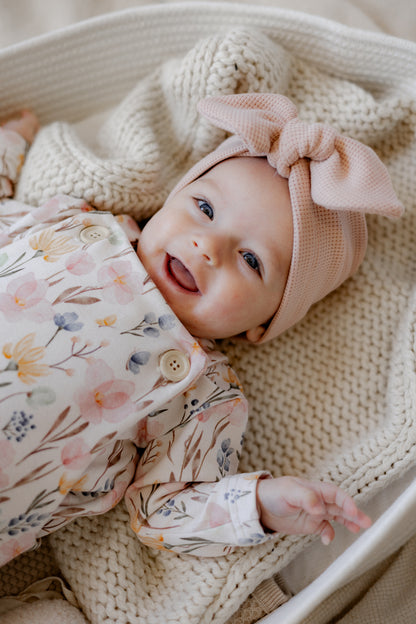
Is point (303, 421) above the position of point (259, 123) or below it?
below

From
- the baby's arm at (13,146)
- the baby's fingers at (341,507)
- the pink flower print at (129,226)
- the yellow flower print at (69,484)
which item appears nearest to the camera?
the baby's fingers at (341,507)

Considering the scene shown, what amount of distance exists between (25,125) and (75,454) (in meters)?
0.87

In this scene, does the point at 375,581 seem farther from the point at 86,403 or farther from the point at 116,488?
the point at 86,403

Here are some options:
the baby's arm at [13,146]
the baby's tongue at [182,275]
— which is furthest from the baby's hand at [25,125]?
the baby's tongue at [182,275]

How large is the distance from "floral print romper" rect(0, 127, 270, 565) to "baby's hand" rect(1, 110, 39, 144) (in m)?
0.32

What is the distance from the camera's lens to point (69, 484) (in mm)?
1052

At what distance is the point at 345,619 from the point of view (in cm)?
125

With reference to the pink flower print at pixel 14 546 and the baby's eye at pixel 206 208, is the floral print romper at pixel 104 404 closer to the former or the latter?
the pink flower print at pixel 14 546

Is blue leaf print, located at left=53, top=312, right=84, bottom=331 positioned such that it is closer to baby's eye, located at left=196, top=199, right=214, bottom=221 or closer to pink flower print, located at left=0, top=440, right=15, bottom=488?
pink flower print, located at left=0, top=440, right=15, bottom=488

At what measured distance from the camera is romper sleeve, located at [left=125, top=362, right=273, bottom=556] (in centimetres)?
104

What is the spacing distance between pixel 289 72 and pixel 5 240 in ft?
2.57

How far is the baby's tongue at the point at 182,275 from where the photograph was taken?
45.8 inches

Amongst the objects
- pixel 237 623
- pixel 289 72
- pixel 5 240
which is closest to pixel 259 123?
pixel 289 72

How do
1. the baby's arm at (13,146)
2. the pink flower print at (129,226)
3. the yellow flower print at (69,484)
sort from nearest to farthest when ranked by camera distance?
the yellow flower print at (69,484) → the pink flower print at (129,226) → the baby's arm at (13,146)
